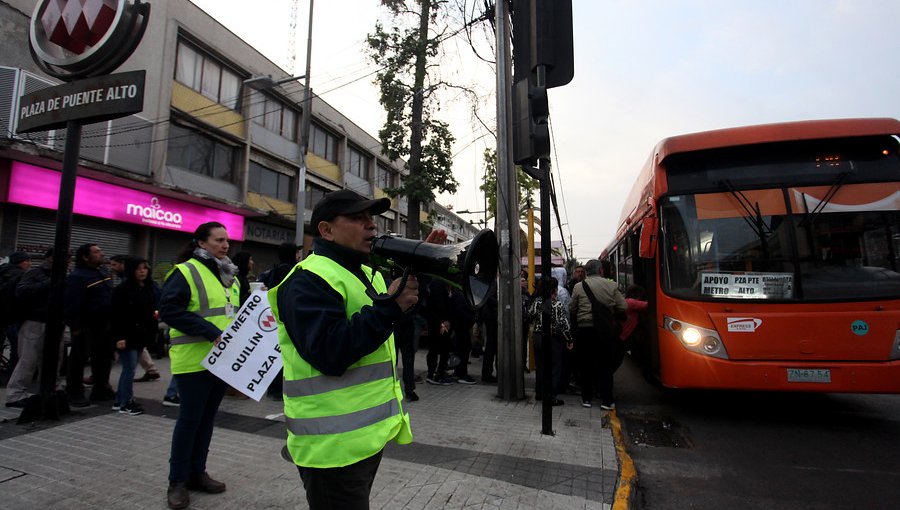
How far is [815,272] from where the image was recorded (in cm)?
469

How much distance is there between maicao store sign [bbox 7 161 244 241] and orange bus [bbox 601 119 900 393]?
1000 cm

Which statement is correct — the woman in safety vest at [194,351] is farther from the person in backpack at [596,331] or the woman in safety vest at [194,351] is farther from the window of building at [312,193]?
the window of building at [312,193]

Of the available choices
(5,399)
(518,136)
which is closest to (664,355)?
(518,136)

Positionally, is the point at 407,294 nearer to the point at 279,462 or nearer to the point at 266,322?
the point at 266,322

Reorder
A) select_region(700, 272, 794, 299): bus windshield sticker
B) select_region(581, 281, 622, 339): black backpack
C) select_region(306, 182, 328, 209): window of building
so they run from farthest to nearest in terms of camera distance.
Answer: select_region(306, 182, 328, 209): window of building < select_region(581, 281, 622, 339): black backpack < select_region(700, 272, 794, 299): bus windshield sticker

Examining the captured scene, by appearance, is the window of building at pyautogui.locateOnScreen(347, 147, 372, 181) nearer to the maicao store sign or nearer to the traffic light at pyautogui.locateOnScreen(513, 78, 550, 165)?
the maicao store sign

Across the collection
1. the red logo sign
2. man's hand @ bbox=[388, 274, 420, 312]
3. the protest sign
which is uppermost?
man's hand @ bbox=[388, 274, 420, 312]

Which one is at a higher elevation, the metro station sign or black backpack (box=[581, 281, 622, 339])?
the metro station sign

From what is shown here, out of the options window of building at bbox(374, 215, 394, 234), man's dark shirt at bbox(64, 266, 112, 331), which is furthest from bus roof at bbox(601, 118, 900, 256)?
window of building at bbox(374, 215, 394, 234)

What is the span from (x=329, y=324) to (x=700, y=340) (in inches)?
176

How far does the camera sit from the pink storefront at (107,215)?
1014 centimetres

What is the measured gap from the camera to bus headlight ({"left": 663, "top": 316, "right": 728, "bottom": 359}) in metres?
4.73

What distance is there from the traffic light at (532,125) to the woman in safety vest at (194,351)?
9.24ft

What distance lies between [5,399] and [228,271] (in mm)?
4255
